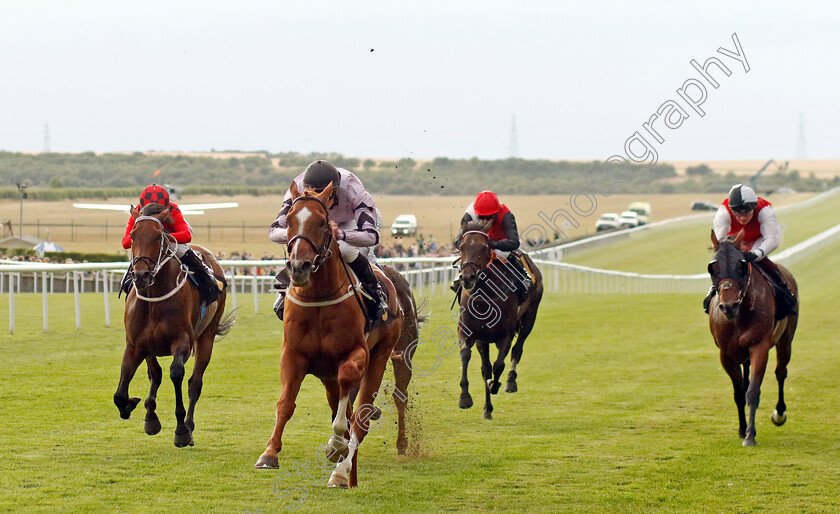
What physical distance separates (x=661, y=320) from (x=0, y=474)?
15.9 m

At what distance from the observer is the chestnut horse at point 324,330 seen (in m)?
5.96

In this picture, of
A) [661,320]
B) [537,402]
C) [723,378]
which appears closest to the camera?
[537,402]

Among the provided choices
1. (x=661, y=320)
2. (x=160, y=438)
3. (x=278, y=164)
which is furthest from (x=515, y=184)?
(x=160, y=438)

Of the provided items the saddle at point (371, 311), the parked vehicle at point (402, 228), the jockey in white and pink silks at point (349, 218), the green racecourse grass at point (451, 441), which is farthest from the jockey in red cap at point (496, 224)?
the jockey in white and pink silks at point (349, 218)

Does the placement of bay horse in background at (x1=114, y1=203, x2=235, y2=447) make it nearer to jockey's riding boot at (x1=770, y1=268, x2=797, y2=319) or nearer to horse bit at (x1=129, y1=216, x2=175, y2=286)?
horse bit at (x1=129, y1=216, x2=175, y2=286)

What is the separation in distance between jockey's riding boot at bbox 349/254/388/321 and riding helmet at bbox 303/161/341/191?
492 mm

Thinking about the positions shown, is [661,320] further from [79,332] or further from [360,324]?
[360,324]

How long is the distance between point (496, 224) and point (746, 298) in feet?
8.58

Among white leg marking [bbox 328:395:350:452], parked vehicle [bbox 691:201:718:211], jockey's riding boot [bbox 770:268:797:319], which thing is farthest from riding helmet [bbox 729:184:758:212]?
parked vehicle [bbox 691:201:718:211]

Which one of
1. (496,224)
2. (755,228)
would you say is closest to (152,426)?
(496,224)

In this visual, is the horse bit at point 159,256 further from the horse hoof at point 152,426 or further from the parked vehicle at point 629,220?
the parked vehicle at point 629,220

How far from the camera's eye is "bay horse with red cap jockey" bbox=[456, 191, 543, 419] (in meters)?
10.1

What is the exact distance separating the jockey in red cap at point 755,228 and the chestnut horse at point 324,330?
11.9 ft

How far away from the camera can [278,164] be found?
107m
